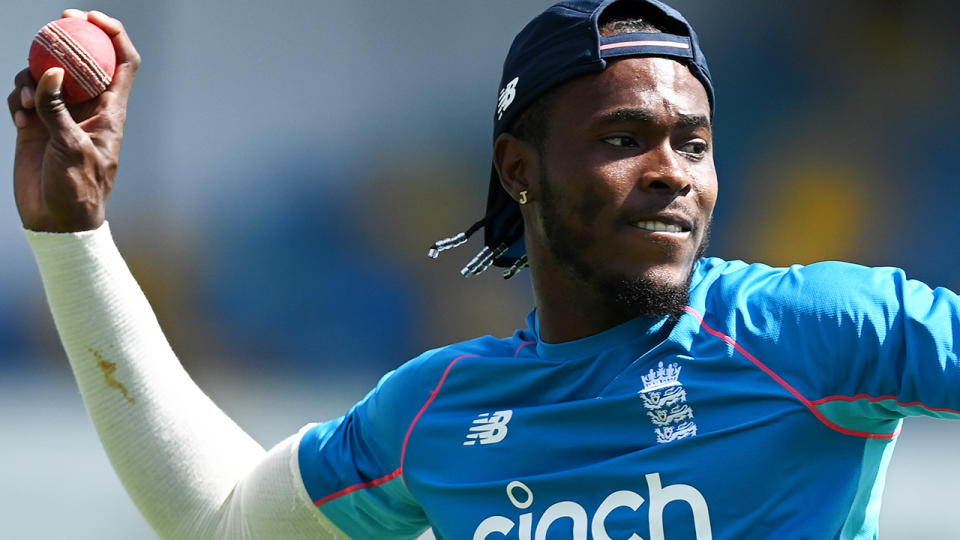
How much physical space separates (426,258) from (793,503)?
4493mm

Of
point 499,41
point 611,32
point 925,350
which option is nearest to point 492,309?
point 499,41

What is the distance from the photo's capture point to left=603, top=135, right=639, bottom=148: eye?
2201mm

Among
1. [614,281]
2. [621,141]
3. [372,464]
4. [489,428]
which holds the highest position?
[621,141]

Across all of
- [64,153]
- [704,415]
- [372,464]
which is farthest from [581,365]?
[64,153]

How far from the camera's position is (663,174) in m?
2.15

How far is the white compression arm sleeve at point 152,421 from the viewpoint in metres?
2.41

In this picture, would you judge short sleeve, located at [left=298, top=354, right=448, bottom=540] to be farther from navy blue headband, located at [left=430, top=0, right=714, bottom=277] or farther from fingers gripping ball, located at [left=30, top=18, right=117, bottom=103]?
fingers gripping ball, located at [left=30, top=18, right=117, bottom=103]

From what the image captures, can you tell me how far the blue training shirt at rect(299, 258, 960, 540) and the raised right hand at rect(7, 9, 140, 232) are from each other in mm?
727

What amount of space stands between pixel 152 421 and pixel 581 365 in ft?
2.85

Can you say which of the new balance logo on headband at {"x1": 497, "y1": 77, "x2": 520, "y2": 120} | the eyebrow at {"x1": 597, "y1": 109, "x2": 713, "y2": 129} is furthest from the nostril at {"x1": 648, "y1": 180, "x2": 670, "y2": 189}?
the new balance logo on headband at {"x1": 497, "y1": 77, "x2": 520, "y2": 120}

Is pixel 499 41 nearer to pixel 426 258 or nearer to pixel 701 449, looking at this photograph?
pixel 426 258

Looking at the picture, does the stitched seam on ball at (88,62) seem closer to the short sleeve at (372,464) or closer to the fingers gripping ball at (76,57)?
the fingers gripping ball at (76,57)

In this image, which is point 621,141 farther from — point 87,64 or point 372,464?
point 87,64

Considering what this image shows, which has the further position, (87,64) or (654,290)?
(87,64)
